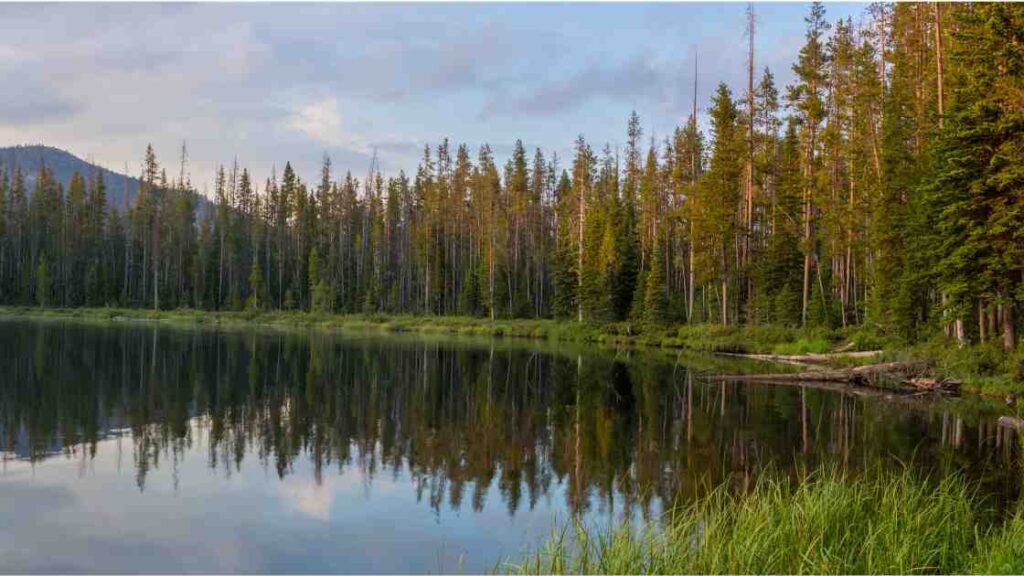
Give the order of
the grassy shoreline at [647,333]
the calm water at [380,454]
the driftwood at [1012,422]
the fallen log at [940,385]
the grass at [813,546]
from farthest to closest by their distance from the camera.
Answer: the fallen log at [940,385] → the grassy shoreline at [647,333] → the driftwood at [1012,422] → the calm water at [380,454] → the grass at [813,546]

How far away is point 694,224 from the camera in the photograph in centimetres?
4453

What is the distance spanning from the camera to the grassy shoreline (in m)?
23.5

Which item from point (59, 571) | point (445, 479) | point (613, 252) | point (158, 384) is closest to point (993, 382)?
point (445, 479)

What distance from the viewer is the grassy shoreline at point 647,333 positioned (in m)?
23.5

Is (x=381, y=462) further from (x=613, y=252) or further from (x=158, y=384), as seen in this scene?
(x=613, y=252)

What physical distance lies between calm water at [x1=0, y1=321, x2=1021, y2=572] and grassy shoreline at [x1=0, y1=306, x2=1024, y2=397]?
2498 mm

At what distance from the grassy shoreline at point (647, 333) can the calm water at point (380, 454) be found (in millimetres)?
2498

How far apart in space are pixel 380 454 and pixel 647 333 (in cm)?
3354

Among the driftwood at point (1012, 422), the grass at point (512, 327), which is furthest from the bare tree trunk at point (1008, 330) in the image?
the grass at point (512, 327)

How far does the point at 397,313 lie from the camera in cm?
7356

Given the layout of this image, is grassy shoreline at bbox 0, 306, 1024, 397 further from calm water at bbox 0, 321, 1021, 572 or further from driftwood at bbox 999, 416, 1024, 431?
driftwood at bbox 999, 416, 1024, 431

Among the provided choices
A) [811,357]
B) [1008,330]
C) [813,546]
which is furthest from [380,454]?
[811,357]

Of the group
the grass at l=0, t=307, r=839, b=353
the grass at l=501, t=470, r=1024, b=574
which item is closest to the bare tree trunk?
the grass at l=0, t=307, r=839, b=353

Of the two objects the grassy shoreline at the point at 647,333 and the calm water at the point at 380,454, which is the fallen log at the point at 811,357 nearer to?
the grassy shoreline at the point at 647,333
